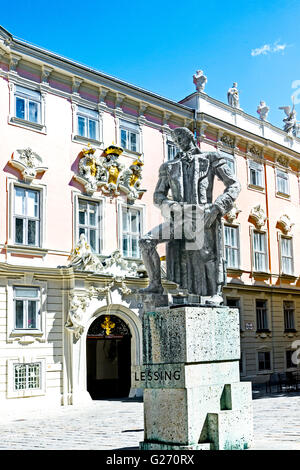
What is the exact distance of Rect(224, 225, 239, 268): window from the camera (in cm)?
2489

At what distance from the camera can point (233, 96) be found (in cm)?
2739

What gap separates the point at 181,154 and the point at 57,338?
38.5ft

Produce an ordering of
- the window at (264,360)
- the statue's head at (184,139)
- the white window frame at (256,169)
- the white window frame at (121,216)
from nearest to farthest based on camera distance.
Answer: the statue's head at (184,139) < the white window frame at (121,216) < the window at (264,360) < the white window frame at (256,169)

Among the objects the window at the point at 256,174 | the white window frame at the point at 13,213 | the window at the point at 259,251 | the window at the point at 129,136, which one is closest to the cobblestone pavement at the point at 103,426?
the white window frame at the point at 13,213

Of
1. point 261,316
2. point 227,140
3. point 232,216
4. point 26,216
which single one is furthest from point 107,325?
point 227,140

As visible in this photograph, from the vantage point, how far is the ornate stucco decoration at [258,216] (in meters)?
26.8

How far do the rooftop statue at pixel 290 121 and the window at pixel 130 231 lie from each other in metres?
13.3

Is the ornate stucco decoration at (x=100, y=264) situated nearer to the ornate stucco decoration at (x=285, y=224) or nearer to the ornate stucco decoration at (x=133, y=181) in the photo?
the ornate stucco decoration at (x=133, y=181)

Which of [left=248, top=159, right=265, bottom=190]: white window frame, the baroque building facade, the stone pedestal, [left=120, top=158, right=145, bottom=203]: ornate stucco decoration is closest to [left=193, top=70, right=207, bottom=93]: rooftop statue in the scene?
the baroque building facade

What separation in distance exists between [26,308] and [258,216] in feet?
42.8

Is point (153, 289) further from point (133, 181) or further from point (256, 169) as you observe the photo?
point (256, 169)

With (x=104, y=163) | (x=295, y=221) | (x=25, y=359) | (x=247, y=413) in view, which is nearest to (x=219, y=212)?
(x=247, y=413)

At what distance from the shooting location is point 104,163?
67.2 ft
